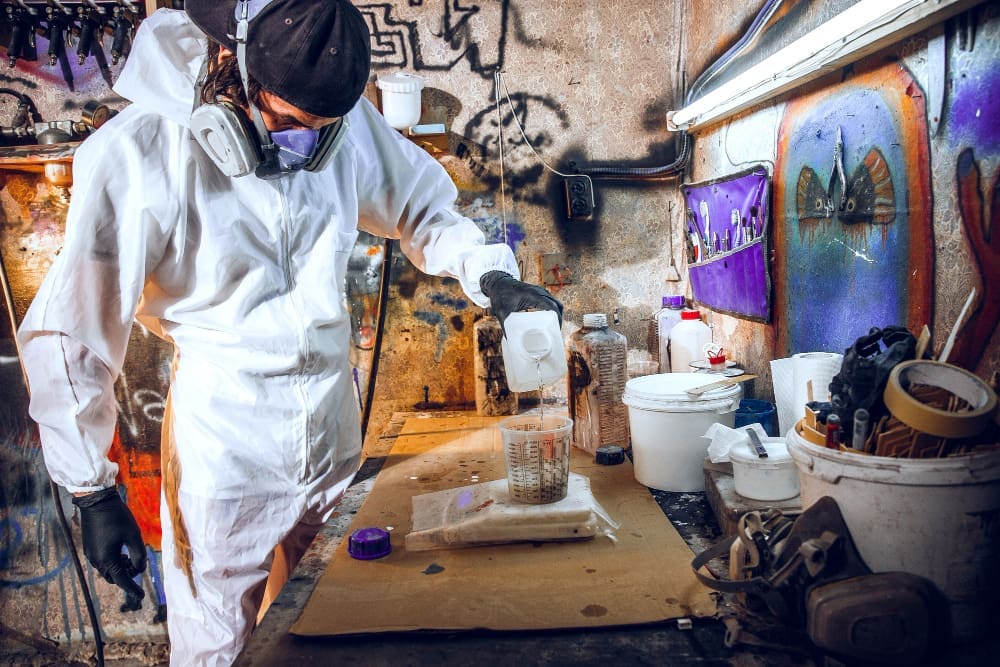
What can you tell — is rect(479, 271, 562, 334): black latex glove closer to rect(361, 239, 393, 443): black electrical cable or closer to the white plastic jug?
the white plastic jug

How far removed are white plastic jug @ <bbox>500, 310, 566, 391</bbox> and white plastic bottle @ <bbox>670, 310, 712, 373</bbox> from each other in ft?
2.82

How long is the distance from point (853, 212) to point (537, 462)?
98 centimetres

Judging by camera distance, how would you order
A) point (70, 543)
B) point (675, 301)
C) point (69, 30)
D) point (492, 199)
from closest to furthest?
point (675, 301), point (69, 30), point (492, 199), point (70, 543)

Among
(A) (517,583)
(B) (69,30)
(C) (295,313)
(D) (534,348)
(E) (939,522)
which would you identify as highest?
(B) (69,30)

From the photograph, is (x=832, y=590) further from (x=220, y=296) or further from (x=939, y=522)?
(x=220, y=296)

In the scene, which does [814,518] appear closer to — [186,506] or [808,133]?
[808,133]

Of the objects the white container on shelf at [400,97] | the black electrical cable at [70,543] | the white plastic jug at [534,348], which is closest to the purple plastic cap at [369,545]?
the white plastic jug at [534,348]

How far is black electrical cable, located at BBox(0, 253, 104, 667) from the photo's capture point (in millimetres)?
3014

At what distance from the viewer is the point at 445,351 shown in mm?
3039

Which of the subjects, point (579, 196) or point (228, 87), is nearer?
point (228, 87)

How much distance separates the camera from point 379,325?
3006mm

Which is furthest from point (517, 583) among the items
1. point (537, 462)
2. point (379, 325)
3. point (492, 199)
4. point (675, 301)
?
point (492, 199)

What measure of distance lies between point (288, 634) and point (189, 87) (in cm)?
119

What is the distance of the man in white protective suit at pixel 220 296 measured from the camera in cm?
145
